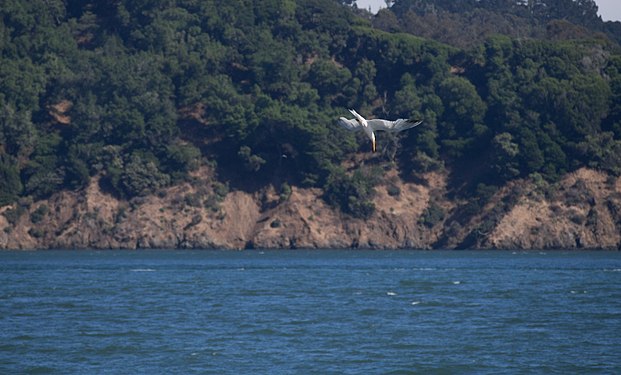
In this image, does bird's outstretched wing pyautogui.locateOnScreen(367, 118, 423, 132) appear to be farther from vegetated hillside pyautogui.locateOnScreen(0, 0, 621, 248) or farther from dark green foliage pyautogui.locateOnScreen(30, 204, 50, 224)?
dark green foliage pyautogui.locateOnScreen(30, 204, 50, 224)

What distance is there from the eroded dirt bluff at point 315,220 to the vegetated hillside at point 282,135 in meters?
0.19

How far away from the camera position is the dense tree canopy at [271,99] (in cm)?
11769

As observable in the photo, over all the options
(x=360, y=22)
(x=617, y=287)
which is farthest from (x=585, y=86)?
(x=617, y=287)

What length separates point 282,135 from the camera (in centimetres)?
11925

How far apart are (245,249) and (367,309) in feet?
181

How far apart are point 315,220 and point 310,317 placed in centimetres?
5815

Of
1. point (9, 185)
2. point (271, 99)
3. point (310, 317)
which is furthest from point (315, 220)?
point (310, 317)

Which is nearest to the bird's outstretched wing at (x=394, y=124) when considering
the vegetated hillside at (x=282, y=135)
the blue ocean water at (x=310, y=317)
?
the blue ocean water at (x=310, y=317)

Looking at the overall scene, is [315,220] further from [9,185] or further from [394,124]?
[394,124]

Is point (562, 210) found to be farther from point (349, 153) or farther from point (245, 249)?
point (245, 249)

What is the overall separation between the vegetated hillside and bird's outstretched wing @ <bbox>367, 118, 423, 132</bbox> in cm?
7938

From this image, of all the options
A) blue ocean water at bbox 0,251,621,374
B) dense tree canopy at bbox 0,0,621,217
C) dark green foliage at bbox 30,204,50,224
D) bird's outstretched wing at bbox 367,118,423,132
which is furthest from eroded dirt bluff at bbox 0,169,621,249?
bird's outstretched wing at bbox 367,118,423,132

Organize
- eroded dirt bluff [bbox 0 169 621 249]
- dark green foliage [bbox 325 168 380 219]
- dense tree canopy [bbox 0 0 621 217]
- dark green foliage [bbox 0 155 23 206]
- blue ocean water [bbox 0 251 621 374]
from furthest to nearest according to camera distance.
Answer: dense tree canopy [bbox 0 0 621 217], dark green foliage [bbox 325 168 380 219], dark green foliage [bbox 0 155 23 206], eroded dirt bluff [bbox 0 169 621 249], blue ocean water [bbox 0 251 621 374]

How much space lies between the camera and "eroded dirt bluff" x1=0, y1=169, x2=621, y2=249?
113812 millimetres
